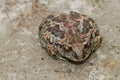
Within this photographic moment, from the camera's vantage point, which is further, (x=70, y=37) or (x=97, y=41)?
(x=97, y=41)

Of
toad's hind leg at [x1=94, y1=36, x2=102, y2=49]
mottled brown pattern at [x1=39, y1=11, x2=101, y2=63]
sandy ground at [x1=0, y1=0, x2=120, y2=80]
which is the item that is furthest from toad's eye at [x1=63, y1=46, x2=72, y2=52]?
toad's hind leg at [x1=94, y1=36, x2=102, y2=49]

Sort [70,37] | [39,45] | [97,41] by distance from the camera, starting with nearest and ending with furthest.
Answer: [70,37], [97,41], [39,45]

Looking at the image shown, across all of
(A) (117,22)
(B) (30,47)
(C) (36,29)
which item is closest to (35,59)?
(B) (30,47)

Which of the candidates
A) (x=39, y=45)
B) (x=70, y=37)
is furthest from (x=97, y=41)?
(x=39, y=45)

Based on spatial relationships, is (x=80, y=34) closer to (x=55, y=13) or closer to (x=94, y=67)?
(x=94, y=67)

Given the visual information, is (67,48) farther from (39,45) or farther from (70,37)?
(39,45)

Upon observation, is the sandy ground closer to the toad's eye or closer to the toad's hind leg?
the toad's hind leg

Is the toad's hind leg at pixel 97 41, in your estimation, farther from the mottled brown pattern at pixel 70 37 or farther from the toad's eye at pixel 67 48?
the toad's eye at pixel 67 48
